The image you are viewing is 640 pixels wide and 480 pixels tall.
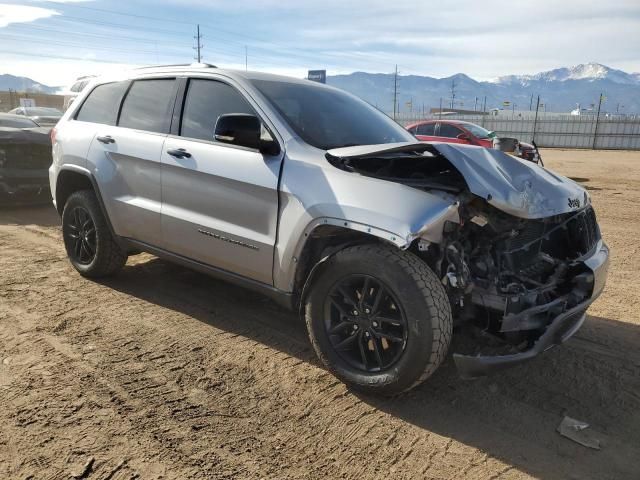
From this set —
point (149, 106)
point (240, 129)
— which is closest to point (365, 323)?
point (240, 129)

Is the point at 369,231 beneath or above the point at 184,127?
beneath

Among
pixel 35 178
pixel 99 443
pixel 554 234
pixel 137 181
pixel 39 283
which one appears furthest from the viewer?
pixel 35 178

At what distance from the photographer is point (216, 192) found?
139 inches

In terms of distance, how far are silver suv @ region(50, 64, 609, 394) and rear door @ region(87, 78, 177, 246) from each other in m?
0.02

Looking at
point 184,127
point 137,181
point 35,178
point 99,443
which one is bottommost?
point 99,443

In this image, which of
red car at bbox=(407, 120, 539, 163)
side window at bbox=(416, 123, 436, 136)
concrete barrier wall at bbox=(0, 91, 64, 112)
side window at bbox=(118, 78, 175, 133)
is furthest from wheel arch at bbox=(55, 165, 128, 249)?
concrete barrier wall at bbox=(0, 91, 64, 112)

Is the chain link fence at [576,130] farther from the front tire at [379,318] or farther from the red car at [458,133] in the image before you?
the front tire at [379,318]

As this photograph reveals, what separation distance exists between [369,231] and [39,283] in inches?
139

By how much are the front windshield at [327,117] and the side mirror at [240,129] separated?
0.29 m

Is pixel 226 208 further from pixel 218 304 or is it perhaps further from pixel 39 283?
pixel 39 283

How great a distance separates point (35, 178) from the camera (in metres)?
8.14

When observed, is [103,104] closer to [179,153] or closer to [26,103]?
[179,153]

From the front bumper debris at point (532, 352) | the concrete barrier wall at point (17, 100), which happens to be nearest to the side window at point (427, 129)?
the front bumper debris at point (532, 352)

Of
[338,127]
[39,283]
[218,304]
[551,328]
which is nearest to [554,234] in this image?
[551,328]
